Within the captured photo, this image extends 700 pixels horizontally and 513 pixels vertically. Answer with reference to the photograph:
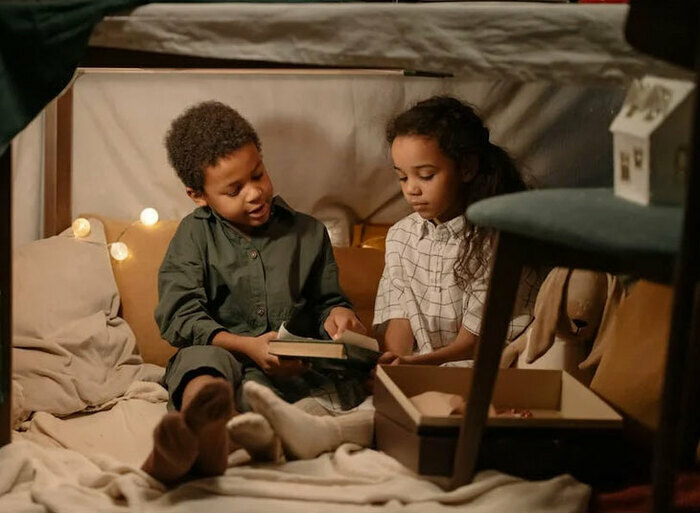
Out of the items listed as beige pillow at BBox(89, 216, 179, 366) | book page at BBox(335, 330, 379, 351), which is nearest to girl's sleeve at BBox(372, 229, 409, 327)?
book page at BBox(335, 330, 379, 351)

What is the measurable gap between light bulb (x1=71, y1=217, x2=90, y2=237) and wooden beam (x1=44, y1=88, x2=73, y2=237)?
142 mm

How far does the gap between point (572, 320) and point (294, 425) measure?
0.55m

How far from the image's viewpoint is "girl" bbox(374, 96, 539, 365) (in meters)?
1.96

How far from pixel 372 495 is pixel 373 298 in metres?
0.82

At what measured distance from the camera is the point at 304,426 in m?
1.55

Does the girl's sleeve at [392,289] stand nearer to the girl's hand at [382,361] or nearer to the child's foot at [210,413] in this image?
the girl's hand at [382,361]

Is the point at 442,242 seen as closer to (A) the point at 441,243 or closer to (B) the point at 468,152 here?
(A) the point at 441,243

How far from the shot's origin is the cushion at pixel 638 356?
1576 millimetres

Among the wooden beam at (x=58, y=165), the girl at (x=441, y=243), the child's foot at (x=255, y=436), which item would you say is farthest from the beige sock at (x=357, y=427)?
the wooden beam at (x=58, y=165)

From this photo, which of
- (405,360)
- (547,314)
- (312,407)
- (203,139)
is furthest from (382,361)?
(203,139)

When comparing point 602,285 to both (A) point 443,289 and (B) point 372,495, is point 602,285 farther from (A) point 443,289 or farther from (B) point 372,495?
(B) point 372,495

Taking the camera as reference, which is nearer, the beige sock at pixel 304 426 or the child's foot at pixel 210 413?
the child's foot at pixel 210 413

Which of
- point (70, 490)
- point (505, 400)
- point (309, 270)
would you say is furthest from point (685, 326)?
point (309, 270)

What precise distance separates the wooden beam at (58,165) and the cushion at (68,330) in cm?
13
